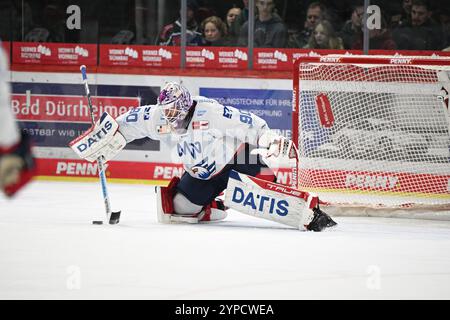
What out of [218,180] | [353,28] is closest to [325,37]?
[353,28]

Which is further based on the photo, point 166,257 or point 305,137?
point 305,137

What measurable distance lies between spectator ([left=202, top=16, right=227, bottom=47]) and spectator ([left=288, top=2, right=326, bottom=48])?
0.60 m

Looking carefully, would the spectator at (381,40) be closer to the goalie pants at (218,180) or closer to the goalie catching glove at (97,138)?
the goalie pants at (218,180)

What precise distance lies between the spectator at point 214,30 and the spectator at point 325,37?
2.57ft

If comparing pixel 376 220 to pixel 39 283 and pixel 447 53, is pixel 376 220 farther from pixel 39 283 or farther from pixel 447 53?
pixel 39 283

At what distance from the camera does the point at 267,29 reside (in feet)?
28.5

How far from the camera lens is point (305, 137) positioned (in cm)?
756

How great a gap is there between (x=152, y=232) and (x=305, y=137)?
200 cm

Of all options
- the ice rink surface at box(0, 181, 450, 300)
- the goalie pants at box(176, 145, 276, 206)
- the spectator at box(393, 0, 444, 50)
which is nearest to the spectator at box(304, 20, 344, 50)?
the spectator at box(393, 0, 444, 50)

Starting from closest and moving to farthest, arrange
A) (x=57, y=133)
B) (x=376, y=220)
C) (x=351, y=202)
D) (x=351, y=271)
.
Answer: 1. (x=351, y=271)
2. (x=376, y=220)
3. (x=351, y=202)
4. (x=57, y=133)

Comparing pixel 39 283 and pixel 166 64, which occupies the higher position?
pixel 166 64

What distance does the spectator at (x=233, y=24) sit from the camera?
8.71 meters

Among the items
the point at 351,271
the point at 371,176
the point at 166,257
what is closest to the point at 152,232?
the point at 166,257

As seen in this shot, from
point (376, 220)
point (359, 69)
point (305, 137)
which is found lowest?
point (376, 220)
